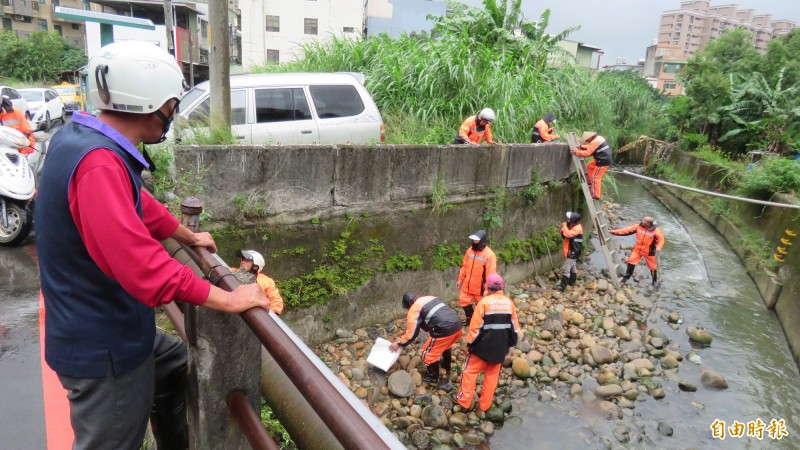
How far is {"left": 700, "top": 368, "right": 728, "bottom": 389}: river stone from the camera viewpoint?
22.4ft

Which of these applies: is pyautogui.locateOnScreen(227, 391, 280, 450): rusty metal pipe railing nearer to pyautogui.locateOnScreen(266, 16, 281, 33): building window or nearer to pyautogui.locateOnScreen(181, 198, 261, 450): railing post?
pyautogui.locateOnScreen(181, 198, 261, 450): railing post

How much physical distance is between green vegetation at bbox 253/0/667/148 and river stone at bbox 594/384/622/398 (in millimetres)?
4387

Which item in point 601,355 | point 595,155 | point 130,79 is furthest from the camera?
point 595,155

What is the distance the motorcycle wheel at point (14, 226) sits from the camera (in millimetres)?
6188

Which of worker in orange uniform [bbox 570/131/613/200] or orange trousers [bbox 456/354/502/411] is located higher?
worker in orange uniform [bbox 570/131/613/200]

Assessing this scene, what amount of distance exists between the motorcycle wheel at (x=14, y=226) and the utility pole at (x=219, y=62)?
3.17m

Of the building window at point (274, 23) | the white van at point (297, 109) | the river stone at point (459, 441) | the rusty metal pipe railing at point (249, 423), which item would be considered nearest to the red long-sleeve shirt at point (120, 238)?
the rusty metal pipe railing at point (249, 423)

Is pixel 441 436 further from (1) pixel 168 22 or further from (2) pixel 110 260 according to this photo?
(1) pixel 168 22

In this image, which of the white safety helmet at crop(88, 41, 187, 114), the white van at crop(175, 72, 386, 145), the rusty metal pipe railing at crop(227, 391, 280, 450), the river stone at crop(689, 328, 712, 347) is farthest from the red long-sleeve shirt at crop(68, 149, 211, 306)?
the river stone at crop(689, 328, 712, 347)

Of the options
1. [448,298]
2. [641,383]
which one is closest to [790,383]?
[641,383]

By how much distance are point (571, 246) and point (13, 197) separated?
879cm

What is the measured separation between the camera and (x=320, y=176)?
220 inches

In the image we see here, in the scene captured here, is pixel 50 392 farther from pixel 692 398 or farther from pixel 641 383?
pixel 692 398

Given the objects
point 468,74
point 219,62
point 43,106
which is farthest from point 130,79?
point 43,106
